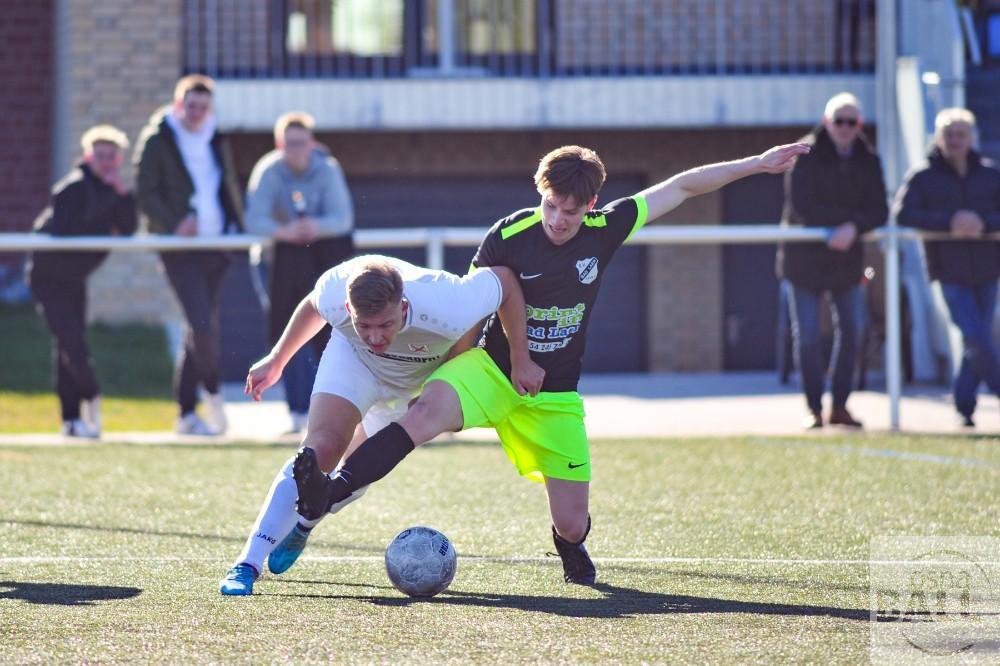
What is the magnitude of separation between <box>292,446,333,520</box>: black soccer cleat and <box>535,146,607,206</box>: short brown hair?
1242 mm

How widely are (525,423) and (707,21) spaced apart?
13026mm

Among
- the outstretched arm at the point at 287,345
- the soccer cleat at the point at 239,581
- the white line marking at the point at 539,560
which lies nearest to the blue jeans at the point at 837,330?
the white line marking at the point at 539,560

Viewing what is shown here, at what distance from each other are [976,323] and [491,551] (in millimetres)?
4846

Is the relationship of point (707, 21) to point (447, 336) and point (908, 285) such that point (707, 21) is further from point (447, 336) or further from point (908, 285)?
point (447, 336)

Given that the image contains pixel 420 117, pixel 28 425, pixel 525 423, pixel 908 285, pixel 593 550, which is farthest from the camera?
pixel 420 117

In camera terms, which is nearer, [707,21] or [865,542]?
[865,542]

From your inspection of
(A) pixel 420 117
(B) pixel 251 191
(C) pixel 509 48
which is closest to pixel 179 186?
(B) pixel 251 191

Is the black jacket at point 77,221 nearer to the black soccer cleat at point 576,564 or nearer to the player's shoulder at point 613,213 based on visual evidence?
the player's shoulder at point 613,213

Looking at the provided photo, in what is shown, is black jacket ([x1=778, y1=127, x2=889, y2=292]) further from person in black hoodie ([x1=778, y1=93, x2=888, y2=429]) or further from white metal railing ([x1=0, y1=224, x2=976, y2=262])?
white metal railing ([x1=0, y1=224, x2=976, y2=262])

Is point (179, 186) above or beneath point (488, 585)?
above

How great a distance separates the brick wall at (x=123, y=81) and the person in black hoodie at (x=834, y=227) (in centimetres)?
901

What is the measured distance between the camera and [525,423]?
5980mm

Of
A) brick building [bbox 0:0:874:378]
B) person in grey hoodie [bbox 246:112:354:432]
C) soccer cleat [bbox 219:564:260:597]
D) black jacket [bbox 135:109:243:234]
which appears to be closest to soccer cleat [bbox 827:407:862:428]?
person in grey hoodie [bbox 246:112:354:432]

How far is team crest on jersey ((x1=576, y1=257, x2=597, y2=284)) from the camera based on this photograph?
5.95 meters
